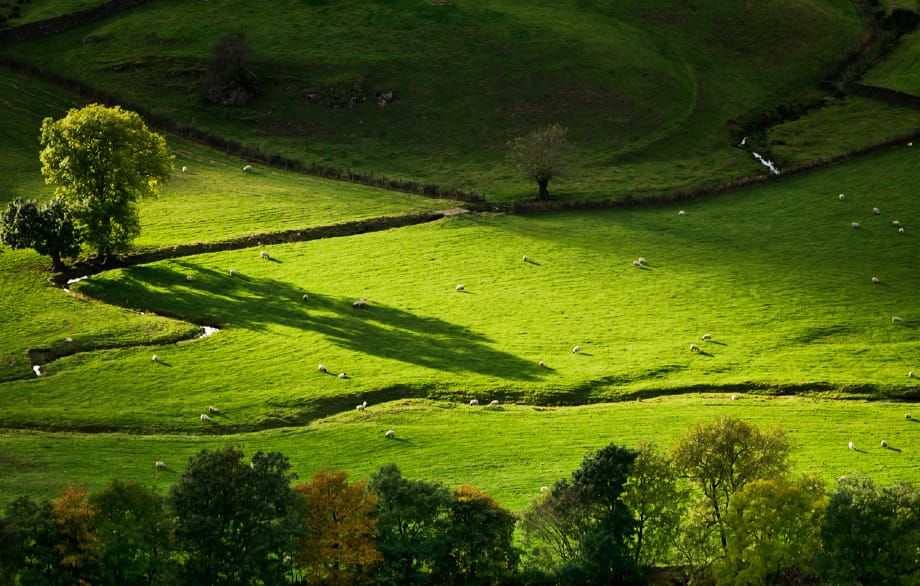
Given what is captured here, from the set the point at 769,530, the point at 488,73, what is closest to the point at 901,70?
the point at 488,73

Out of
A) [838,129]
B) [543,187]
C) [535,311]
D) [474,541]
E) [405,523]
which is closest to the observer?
[474,541]

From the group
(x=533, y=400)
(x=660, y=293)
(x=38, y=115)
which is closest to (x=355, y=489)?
(x=533, y=400)

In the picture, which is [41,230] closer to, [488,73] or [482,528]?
[482,528]

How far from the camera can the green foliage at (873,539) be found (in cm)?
4934

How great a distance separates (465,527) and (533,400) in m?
22.7

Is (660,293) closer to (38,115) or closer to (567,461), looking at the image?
(567,461)

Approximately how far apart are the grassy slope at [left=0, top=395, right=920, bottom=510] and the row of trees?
6.36 meters

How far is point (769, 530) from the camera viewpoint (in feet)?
166

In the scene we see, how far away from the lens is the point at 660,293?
9194 cm

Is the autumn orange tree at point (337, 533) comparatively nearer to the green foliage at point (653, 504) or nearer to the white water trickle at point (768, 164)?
the green foliage at point (653, 504)

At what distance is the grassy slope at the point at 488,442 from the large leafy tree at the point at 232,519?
10309mm

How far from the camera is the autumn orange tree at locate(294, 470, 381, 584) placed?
50.4 m

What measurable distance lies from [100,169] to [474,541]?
58.4m

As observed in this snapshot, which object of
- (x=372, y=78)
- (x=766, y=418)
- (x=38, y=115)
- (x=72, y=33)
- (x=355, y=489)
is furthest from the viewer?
(x=72, y=33)
